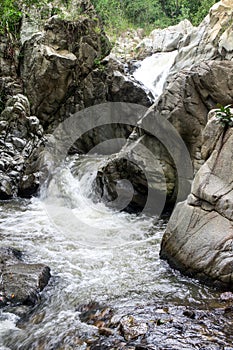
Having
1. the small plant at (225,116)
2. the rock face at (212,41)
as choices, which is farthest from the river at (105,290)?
the rock face at (212,41)

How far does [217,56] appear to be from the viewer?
403 inches

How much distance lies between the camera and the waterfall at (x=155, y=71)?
1703 centimetres

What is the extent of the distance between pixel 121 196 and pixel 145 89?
25.7 ft

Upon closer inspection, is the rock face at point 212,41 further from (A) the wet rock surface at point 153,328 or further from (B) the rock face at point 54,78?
(A) the wet rock surface at point 153,328

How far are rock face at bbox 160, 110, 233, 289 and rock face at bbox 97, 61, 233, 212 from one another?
7.66 ft

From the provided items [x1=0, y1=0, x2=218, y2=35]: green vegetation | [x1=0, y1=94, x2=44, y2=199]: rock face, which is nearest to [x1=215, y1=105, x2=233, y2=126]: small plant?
[x1=0, y1=94, x2=44, y2=199]: rock face

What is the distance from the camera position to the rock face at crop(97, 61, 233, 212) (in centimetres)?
875

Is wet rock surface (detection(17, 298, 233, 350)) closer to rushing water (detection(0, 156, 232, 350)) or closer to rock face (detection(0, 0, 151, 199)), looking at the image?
rushing water (detection(0, 156, 232, 350))

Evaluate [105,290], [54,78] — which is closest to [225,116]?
[105,290]

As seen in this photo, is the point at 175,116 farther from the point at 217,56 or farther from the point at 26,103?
the point at 26,103

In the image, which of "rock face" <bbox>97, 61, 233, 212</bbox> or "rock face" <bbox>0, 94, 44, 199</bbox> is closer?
"rock face" <bbox>97, 61, 233, 212</bbox>

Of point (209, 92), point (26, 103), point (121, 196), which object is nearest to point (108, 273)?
point (121, 196)

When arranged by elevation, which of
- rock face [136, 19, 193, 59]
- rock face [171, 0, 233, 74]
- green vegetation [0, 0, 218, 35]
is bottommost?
rock face [171, 0, 233, 74]

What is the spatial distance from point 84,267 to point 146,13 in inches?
1049
